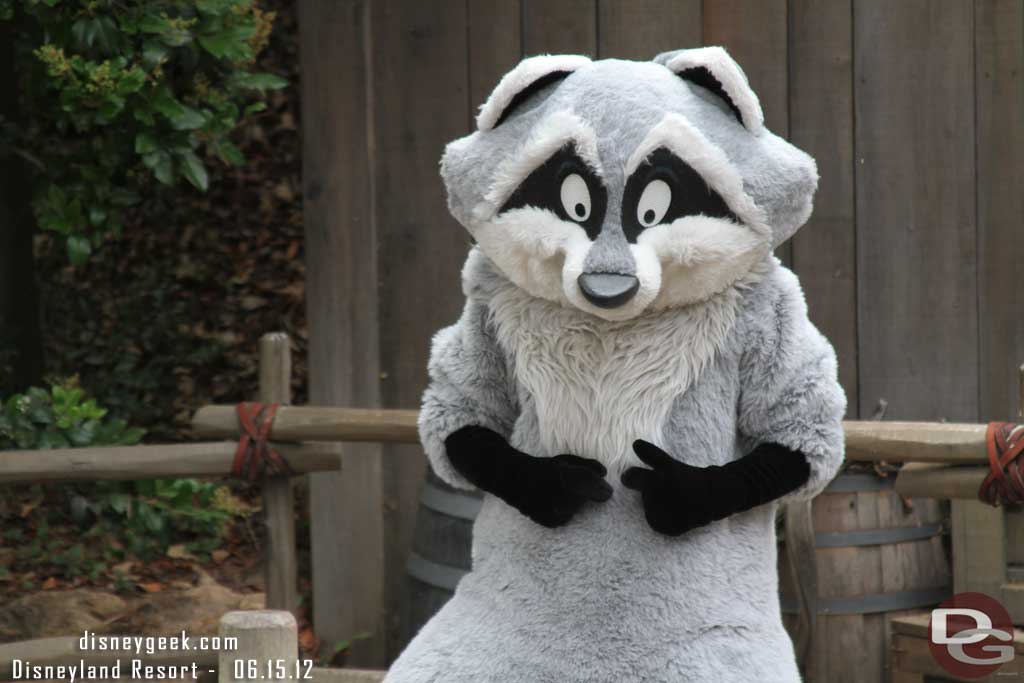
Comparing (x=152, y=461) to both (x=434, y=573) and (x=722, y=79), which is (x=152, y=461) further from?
(x=722, y=79)

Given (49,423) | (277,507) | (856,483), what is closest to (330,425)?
(277,507)

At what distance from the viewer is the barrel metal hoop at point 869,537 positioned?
3.33 m

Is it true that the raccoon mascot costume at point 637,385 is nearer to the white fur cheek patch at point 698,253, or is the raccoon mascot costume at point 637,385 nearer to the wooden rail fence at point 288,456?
the white fur cheek patch at point 698,253

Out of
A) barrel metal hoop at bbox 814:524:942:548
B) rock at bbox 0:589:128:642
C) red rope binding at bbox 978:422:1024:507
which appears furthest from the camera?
rock at bbox 0:589:128:642

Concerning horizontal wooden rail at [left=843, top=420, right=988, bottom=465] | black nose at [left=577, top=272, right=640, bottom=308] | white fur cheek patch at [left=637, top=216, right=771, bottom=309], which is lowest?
horizontal wooden rail at [left=843, top=420, right=988, bottom=465]

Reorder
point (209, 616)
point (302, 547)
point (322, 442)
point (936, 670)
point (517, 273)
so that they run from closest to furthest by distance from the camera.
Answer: point (517, 273)
point (936, 670)
point (322, 442)
point (209, 616)
point (302, 547)

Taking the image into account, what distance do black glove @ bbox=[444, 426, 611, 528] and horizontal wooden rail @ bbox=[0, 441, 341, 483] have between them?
1.54m

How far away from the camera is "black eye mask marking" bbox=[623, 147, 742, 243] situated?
76.0 inches

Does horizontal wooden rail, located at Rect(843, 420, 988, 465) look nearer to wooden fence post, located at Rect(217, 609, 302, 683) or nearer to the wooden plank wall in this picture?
the wooden plank wall

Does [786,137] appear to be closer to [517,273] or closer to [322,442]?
[322,442]

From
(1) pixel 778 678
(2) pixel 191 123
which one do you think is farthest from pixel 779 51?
(1) pixel 778 678

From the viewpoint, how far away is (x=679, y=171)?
1.94 m

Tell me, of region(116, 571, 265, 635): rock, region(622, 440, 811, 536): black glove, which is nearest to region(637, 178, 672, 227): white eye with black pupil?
region(622, 440, 811, 536): black glove

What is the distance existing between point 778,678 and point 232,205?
12.2 feet
